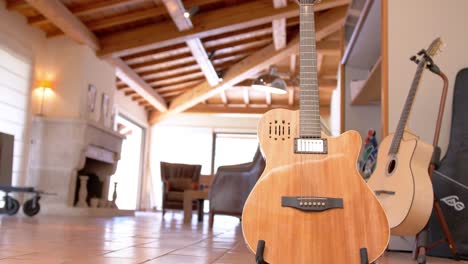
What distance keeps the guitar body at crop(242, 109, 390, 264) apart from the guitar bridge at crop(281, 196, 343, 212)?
1 cm

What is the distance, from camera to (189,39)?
7.59 meters

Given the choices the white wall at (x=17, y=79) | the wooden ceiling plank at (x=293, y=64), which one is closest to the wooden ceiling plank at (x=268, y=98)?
the wooden ceiling plank at (x=293, y=64)

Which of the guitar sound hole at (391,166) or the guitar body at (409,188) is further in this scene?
the guitar sound hole at (391,166)

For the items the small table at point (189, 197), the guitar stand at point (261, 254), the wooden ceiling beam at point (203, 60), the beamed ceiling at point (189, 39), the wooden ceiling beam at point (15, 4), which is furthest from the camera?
the wooden ceiling beam at point (203, 60)

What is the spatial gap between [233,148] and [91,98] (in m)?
6.10

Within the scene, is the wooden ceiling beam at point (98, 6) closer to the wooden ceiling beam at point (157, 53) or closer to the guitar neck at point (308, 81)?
the wooden ceiling beam at point (157, 53)

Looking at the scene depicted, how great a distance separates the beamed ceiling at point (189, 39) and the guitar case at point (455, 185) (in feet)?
14.9

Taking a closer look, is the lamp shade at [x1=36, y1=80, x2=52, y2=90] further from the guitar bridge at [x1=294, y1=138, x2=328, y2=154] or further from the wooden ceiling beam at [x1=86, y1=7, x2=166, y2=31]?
the guitar bridge at [x1=294, y1=138, x2=328, y2=154]

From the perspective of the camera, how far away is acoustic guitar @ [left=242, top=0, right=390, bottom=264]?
1.50m

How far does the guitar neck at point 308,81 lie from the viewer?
165 cm

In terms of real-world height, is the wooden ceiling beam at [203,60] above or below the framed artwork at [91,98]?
above

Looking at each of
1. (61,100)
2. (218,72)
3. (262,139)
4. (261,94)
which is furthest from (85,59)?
(262,139)

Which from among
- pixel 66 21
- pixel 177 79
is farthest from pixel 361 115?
pixel 177 79

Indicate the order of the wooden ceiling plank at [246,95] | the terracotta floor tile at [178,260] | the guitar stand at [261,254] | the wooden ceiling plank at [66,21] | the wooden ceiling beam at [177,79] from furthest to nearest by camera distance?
1. the wooden ceiling plank at [246,95]
2. the wooden ceiling beam at [177,79]
3. the wooden ceiling plank at [66,21]
4. the terracotta floor tile at [178,260]
5. the guitar stand at [261,254]
